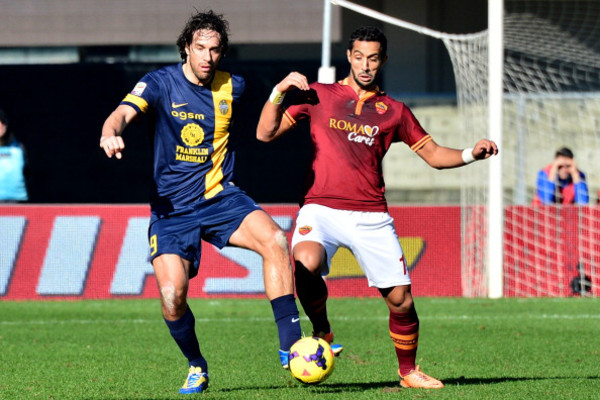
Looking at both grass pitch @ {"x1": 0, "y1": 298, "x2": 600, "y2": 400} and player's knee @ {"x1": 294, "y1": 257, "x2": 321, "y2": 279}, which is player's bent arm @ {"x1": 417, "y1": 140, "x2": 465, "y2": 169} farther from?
grass pitch @ {"x1": 0, "y1": 298, "x2": 600, "y2": 400}

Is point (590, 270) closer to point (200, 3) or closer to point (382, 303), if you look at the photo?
point (382, 303)

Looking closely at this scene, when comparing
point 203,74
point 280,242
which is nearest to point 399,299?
point 280,242

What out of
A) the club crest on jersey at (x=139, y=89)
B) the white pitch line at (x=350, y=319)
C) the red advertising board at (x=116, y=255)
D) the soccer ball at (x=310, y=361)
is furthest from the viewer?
the red advertising board at (x=116, y=255)

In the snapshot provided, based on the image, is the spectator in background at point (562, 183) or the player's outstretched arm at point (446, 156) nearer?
the player's outstretched arm at point (446, 156)

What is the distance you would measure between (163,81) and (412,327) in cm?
214

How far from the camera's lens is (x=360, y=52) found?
22.5ft

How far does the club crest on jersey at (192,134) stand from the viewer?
22.2 feet

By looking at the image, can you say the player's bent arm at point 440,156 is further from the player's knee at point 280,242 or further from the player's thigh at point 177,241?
the player's thigh at point 177,241

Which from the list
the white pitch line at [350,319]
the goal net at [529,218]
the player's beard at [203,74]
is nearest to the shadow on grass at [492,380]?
the player's beard at [203,74]

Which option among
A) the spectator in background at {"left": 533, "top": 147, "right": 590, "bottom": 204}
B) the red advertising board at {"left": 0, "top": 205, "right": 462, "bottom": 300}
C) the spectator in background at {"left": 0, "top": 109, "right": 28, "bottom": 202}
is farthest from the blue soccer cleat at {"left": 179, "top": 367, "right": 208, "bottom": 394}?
the spectator in background at {"left": 533, "top": 147, "right": 590, "bottom": 204}

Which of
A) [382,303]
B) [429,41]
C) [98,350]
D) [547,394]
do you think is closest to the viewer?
[547,394]

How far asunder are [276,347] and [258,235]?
2752 millimetres

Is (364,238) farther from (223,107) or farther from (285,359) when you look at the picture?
(223,107)

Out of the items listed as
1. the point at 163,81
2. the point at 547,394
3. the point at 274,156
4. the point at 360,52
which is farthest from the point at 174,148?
the point at 274,156
